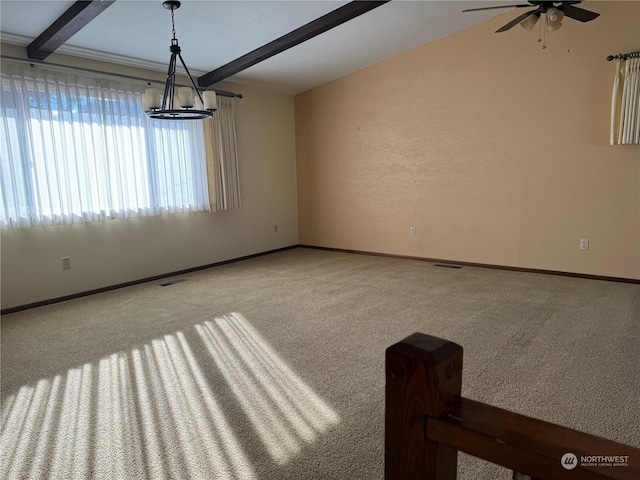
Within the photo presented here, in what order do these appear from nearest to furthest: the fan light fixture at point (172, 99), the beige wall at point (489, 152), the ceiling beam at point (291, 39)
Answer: the fan light fixture at point (172, 99) < the ceiling beam at point (291, 39) < the beige wall at point (489, 152)

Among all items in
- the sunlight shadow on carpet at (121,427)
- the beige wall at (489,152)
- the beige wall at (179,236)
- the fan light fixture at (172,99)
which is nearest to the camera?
the sunlight shadow on carpet at (121,427)

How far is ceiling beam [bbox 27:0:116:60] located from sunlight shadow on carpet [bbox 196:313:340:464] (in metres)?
2.68

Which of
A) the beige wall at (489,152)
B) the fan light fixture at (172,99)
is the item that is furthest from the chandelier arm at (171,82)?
the beige wall at (489,152)

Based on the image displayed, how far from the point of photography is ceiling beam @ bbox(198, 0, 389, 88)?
3.73 metres

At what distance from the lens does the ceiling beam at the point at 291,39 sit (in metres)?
3.73

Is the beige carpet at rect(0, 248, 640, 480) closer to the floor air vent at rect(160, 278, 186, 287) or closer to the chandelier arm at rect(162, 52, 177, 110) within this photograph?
the floor air vent at rect(160, 278, 186, 287)

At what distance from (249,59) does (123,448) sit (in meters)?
4.24

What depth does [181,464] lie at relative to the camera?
5.62 ft

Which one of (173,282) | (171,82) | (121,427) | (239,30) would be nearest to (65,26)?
(171,82)

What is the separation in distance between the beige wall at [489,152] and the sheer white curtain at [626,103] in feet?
0.46

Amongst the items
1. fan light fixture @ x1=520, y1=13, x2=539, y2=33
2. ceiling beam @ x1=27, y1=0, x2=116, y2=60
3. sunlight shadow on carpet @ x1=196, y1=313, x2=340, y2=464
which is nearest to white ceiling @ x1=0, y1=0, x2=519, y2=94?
ceiling beam @ x1=27, y1=0, x2=116, y2=60

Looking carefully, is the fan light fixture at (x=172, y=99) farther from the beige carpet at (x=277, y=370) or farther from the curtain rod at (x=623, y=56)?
the curtain rod at (x=623, y=56)

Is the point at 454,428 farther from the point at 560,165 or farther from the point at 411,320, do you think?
the point at 560,165

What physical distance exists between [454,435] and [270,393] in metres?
1.86
